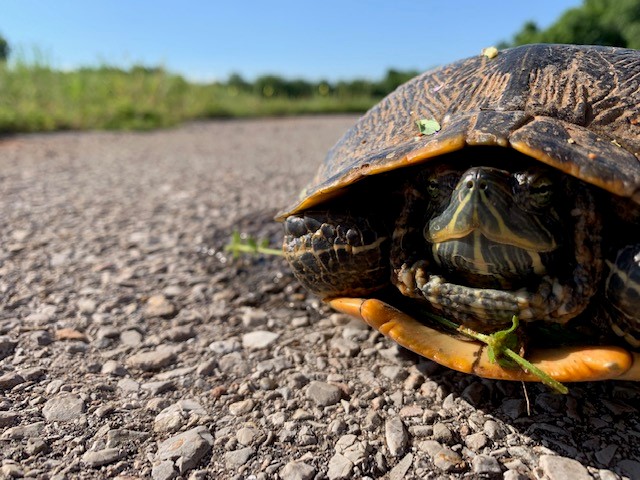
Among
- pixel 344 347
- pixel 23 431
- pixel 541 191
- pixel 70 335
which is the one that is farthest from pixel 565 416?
pixel 70 335

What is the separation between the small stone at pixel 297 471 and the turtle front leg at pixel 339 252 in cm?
57

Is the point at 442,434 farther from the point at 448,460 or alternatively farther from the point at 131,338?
the point at 131,338

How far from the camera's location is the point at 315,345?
164 cm

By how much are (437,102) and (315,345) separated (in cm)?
88

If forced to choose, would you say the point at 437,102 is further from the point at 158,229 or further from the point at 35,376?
the point at 158,229

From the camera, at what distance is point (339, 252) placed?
57.6 inches

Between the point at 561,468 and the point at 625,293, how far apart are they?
0.43m

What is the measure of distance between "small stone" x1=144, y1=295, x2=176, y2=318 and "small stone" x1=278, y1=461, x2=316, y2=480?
0.93 metres

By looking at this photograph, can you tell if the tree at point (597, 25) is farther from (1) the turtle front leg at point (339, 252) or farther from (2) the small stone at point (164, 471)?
(2) the small stone at point (164, 471)

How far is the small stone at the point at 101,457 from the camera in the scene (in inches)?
42.8

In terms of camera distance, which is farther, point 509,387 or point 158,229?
point 158,229

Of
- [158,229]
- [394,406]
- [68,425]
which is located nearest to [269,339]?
[394,406]

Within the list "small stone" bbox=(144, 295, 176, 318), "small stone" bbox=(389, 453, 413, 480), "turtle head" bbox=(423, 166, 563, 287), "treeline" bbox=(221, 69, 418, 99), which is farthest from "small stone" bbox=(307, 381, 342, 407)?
"treeline" bbox=(221, 69, 418, 99)

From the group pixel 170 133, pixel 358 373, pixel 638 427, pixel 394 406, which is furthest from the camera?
pixel 170 133
